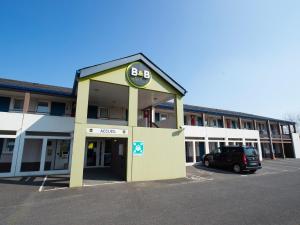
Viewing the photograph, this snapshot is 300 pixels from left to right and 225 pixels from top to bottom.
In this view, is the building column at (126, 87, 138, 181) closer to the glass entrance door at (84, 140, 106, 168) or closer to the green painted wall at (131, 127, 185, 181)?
the green painted wall at (131, 127, 185, 181)

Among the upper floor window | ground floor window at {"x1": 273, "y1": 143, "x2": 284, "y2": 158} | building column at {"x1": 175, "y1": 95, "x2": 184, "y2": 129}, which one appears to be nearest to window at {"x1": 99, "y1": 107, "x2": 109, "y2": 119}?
building column at {"x1": 175, "y1": 95, "x2": 184, "y2": 129}

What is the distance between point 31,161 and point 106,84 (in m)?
8.63

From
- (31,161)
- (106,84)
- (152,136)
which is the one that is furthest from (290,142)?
(31,161)

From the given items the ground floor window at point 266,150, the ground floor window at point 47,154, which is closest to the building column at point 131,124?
the ground floor window at point 47,154

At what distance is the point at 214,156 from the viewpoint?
15.5 meters

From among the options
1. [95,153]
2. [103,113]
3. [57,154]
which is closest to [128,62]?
[103,113]

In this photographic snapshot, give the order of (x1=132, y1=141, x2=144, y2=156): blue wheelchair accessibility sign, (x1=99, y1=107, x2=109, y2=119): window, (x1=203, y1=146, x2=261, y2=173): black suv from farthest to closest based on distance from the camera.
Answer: (x1=99, y1=107, x2=109, y2=119): window, (x1=203, y1=146, x2=261, y2=173): black suv, (x1=132, y1=141, x2=144, y2=156): blue wheelchair accessibility sign

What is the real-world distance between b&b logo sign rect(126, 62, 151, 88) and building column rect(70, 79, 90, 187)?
2673 mm

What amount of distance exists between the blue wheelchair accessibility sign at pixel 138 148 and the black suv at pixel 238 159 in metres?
8.00

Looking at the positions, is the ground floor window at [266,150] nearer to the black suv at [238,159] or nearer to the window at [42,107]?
the black suv at [238,159]

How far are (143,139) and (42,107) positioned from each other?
942cm

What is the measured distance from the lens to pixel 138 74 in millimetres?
11336

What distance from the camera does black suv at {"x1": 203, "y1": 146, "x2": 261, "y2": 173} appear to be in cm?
1288

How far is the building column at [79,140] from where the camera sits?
8469 mm
